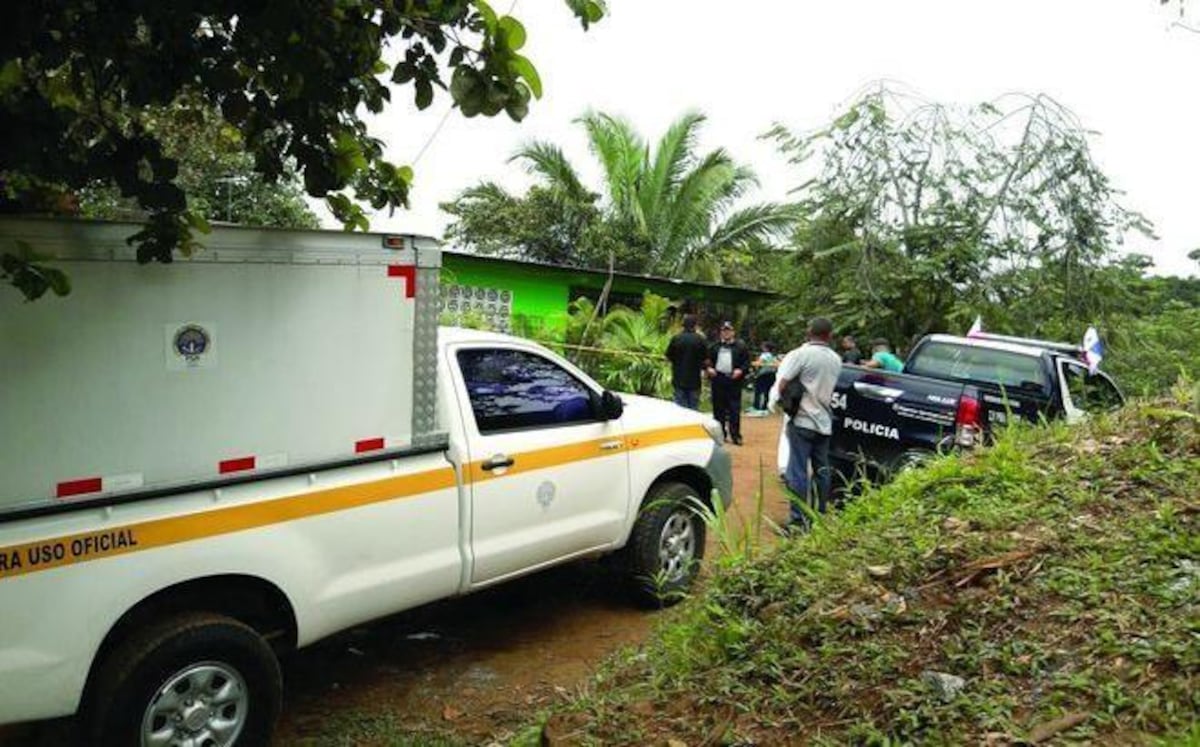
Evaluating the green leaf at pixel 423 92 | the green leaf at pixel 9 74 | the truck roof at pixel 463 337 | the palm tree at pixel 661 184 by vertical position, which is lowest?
the truck roof at pixel 463 337

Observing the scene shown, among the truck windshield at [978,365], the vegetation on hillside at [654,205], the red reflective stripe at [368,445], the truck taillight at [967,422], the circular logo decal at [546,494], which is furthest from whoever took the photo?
the vegetation on hillside at [654,205]

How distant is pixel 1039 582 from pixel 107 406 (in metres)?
3.22

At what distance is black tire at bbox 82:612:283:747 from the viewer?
9.89 ft

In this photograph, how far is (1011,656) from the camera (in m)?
2.61

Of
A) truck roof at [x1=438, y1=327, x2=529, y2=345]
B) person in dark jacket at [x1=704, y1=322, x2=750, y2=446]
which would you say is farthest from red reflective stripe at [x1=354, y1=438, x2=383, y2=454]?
person in dark jacket at [x1=704, y1=322, x2=750, y2=446]

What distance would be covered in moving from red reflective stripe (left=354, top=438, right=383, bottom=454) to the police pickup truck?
3.89 metres

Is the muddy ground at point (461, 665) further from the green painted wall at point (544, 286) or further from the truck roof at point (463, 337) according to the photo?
the green painted wall at point (544, 286)

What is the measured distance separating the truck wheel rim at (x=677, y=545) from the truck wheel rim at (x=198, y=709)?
257cm

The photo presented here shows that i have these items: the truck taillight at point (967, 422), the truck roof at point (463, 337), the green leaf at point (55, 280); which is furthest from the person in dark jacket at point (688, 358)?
the green leaf at point (55, 280)

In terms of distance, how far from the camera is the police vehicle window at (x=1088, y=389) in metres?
7.28

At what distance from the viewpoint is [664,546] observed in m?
5.33

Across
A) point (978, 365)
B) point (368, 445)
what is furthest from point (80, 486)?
point (978, 365)

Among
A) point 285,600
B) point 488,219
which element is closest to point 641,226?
point 488,219

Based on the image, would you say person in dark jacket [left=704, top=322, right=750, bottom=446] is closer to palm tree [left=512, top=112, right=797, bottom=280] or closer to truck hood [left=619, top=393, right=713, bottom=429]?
truck hood [left=619, top=393, right=713, bottom=429]
